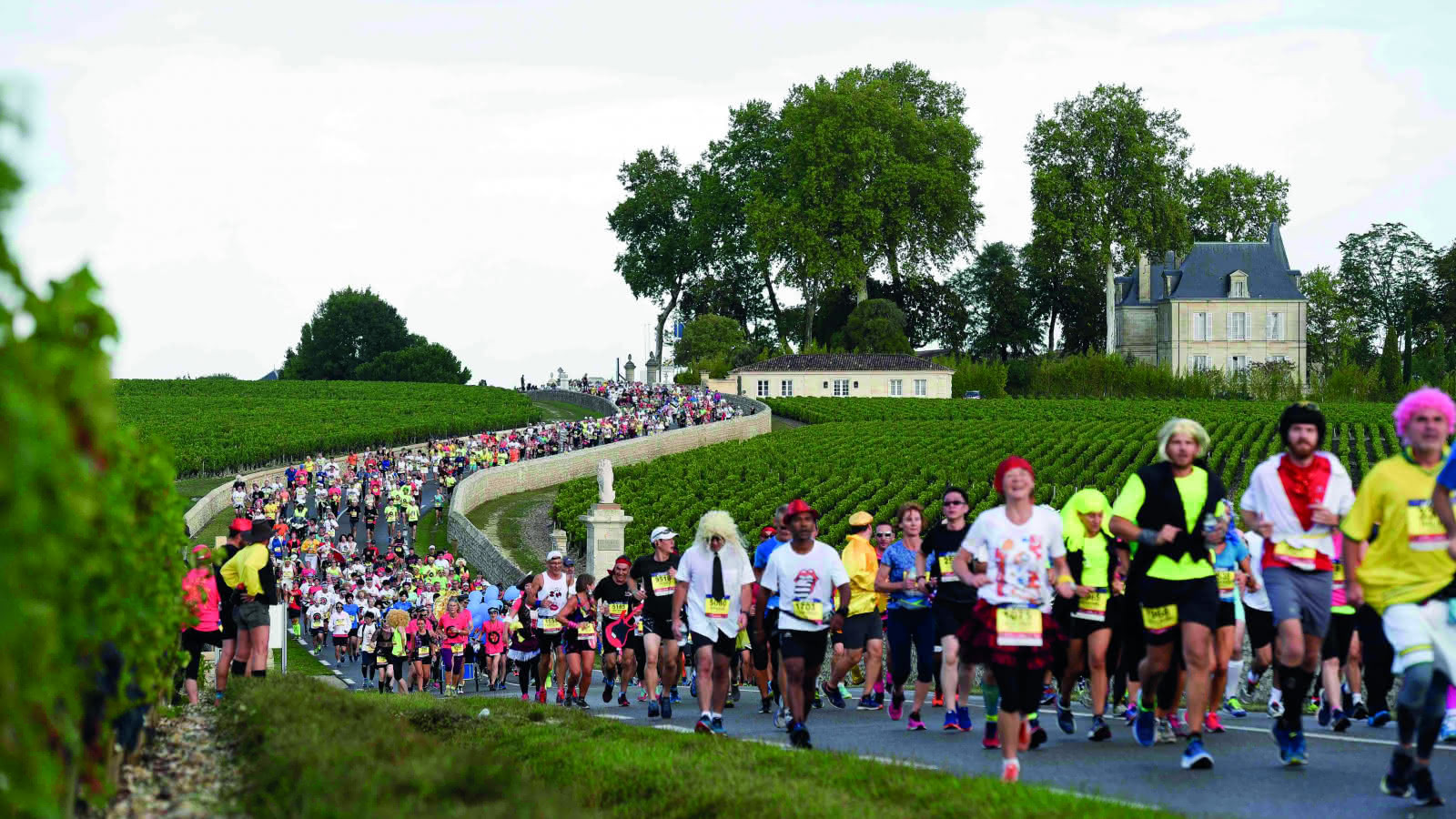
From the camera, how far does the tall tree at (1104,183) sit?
296 feet

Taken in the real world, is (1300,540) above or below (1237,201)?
below

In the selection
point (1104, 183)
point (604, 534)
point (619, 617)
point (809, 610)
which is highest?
point (1104, 183)

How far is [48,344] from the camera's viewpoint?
14.7 ft

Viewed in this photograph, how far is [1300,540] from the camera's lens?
9.40 meters

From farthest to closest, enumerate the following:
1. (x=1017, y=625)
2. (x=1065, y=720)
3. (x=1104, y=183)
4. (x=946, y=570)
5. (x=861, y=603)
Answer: (x=1104, y=183)
(x=861, y=603)
(x=946, y=570)
(x=1065, y=720)
(x=1017, y=625)

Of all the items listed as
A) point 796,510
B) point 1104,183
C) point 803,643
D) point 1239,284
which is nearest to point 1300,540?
point 796,510

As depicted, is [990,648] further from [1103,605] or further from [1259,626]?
[1259,626]

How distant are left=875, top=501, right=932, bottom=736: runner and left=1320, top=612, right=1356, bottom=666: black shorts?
2.78 metres

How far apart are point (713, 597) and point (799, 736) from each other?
1443 mm

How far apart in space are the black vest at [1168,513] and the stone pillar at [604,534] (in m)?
18.4

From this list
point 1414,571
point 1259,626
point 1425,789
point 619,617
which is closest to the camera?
point 1425,789

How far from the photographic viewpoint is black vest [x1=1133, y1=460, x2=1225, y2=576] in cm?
954

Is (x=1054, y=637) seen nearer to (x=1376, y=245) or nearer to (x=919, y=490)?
(x=919, y=490)

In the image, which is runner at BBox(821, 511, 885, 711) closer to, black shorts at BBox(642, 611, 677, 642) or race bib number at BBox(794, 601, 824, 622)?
black shorts at BBox(642, 611, 677, 642)
